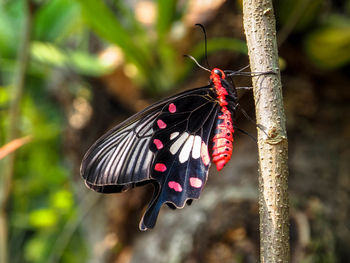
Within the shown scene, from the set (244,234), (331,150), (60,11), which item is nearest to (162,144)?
(244,234)

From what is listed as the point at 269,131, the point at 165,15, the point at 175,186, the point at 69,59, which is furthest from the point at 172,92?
the point at 269,131

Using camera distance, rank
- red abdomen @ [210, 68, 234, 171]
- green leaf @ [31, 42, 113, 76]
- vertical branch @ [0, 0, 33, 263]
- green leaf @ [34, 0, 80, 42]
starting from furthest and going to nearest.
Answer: green leaf @ [34, 0, 80, 42], green leaf @ [31, 42, 113, 76], vertical branch @ [0, 0, 33, 263], red abdomen @ [210, 68, 234, 171]

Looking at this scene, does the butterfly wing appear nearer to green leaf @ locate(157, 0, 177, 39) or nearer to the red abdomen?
the red abdomen

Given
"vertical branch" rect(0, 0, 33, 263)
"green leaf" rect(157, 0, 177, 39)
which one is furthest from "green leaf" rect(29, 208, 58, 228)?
"green leaf" rect(157, 0, 177, 39)

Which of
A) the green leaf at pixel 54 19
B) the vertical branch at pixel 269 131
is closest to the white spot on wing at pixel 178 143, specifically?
the vertical branch at pixel 269 131

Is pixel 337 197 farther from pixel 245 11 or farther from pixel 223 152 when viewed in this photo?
pixel 245 11

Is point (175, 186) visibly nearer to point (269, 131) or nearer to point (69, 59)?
point (269, 131)

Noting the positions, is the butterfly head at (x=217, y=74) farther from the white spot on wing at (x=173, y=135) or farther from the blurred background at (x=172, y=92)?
the blurred background at (x=172, y=92)
